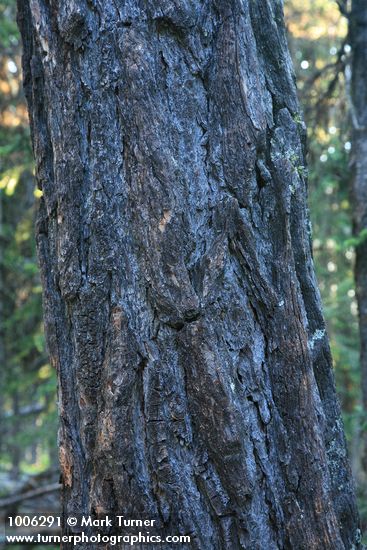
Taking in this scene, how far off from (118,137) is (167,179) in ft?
0.98

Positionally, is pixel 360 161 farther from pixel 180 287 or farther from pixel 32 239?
pixel 32 239

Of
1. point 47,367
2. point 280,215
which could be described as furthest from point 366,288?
point 47,367

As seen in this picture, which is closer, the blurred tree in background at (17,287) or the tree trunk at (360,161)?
the tree trunk at (360,161)

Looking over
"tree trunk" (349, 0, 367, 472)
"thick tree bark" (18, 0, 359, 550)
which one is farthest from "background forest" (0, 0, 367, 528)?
"thick tree bark" (18, 0, 359, 550)

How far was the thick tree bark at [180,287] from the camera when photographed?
2.32 meters

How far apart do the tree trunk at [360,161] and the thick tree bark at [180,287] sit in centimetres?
315

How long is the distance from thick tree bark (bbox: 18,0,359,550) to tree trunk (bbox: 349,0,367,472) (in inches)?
124

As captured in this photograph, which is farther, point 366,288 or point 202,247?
point 366,288

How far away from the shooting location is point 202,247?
7.87 ft

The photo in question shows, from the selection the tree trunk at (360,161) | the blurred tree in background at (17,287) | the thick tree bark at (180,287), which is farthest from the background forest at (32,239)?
the thick tree bark at (180,287)

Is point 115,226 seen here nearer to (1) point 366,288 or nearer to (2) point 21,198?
(1) point 366,288

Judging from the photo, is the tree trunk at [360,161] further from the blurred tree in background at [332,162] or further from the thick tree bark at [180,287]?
the thick tree bark at [180,287]

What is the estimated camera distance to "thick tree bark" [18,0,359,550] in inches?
91.4

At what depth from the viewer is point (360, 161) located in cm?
567
